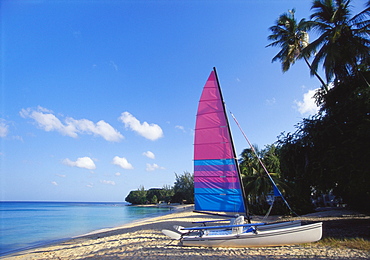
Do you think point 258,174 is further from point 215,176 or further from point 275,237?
point 275,237

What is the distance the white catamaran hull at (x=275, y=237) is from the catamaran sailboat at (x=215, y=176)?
0.04 metres

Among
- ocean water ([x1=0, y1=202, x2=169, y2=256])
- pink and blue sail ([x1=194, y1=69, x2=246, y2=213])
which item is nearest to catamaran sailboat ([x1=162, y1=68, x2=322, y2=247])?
pink and blue sail ([x1=194, y1=69, x2=246, y2=213])

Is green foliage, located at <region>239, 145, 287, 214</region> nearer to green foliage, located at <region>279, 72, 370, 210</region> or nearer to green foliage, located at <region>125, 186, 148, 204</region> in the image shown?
green foliage, located at <region>279, 72, 370, 210</region>

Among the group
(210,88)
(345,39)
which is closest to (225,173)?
(210,88)

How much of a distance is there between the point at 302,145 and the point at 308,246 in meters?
6.22

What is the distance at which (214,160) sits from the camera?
9.77 m

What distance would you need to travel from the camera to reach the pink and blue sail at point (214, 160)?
9.44 meters

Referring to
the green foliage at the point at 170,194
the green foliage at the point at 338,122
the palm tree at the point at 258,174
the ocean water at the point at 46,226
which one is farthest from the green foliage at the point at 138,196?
the green foliage at the point at 338,122

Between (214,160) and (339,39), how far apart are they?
10.9 m

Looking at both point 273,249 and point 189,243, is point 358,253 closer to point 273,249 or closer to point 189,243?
point 273,249

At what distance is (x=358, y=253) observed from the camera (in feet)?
22.6

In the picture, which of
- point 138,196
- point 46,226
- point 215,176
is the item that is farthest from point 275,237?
point 138,196

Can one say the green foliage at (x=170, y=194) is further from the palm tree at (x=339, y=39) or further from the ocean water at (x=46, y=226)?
the palm tree at (x=339, y=39)

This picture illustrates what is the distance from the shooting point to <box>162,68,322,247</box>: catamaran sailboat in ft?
28.1
